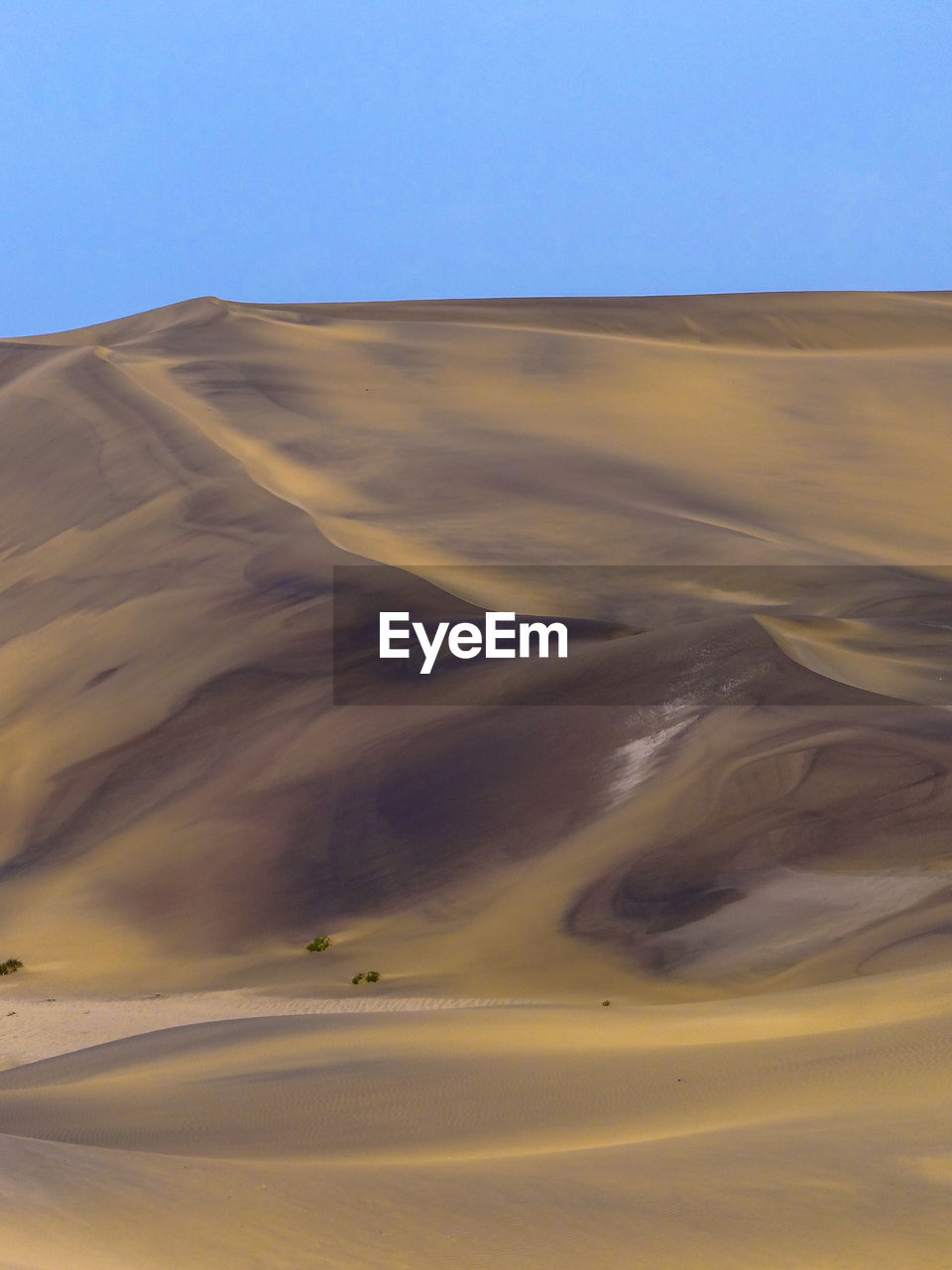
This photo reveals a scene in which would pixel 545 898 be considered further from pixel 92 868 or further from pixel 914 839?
pixel 92 868

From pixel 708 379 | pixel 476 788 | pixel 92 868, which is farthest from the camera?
pixel 708 379

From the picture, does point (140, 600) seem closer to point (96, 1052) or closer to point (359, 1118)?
point (96, 1052)

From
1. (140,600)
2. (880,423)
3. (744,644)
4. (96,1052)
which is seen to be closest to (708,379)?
(880,423)

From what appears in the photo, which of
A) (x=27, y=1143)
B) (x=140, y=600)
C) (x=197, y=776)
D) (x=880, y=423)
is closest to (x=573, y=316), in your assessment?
(x=880, y=423)

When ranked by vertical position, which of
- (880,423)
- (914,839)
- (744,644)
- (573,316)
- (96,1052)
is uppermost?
(573,316)

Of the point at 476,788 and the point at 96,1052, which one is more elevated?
the point at 476,788

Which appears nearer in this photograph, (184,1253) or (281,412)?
(184,1253)

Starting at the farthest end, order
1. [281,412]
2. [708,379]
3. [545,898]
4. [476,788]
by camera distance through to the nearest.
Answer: [708,379]
[281,412]
[476,788]
[545,898]
